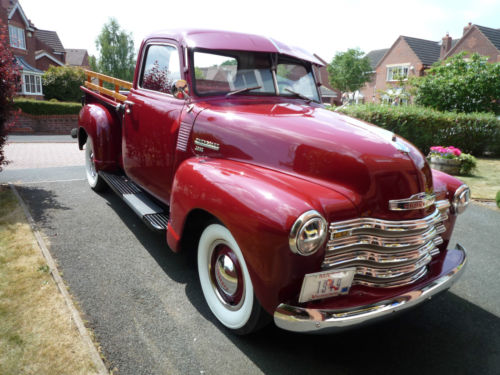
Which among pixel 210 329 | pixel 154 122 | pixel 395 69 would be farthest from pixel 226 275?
pixel 395 69

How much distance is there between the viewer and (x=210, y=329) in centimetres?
255

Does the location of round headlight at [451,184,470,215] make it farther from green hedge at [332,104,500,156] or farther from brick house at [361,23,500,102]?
brick house at [361,23,500,102]

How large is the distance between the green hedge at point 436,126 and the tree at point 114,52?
127ft

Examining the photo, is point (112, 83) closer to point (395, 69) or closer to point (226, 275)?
point (226, 275)

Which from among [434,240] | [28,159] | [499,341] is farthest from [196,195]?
[28,159]

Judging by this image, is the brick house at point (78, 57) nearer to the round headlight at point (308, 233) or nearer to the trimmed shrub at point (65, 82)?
the trimmed shrub at point (65, 82)

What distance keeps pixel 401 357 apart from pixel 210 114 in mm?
2198

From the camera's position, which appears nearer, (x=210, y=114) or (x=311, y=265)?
(x=311, y=265)

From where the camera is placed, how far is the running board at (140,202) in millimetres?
3199

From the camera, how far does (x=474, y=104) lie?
1488 cm

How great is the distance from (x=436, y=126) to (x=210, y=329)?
36.0 feet

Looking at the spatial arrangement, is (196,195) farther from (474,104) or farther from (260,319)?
(474,104)

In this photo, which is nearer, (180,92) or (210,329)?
(210,329)

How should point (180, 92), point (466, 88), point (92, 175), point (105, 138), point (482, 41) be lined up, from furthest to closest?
1. point (482, 41)
2. point (466, 88)
3. point (92, 175)
4. point (105, 138)
5. point (180, 92)
